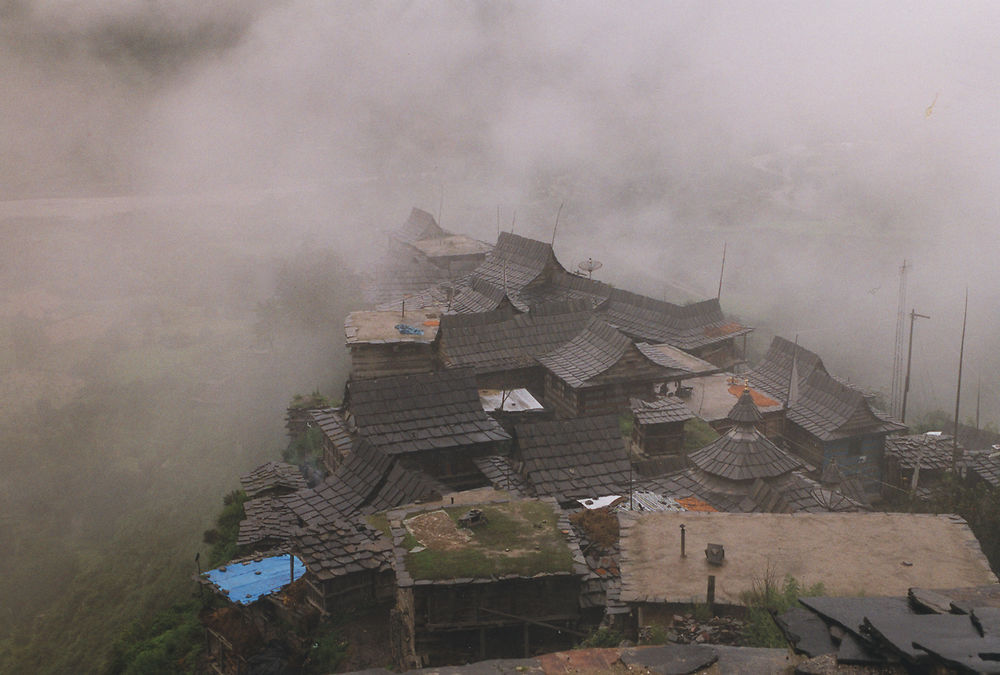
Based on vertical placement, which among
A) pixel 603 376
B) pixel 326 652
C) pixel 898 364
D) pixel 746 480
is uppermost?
pixel 603 376

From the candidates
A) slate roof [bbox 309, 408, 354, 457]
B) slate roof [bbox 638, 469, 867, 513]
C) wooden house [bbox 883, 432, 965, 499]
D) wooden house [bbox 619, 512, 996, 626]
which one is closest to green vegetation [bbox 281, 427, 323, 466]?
slate roof [bbox 309, 408, 354, 457]

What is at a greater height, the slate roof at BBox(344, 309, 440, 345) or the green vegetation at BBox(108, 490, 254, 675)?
the slate roof at BBox(344, 309, 440, 345)

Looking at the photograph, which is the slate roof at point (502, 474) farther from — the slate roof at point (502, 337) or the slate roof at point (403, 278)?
the slate roof at point (403, 278)

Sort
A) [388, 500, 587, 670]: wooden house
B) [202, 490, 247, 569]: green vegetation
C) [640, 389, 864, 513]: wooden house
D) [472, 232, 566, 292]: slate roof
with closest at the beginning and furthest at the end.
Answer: [388, 500, 587, 670]: wooden house → [640, 389, 864, 513]: wooden house → [202, 490, 247, 569]: green vegetation → [472, 232, 566, 292]: slate roof

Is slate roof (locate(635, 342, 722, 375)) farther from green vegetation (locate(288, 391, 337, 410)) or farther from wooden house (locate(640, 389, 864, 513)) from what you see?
green vegetation (locate(288, 391, 337, 410))

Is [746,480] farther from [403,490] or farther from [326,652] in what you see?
[326,652]

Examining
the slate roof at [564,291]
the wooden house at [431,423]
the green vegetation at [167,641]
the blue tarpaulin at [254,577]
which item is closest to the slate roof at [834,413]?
the slate roof at [564,291]

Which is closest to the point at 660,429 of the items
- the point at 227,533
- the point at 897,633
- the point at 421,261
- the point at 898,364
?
the point at 227,533
